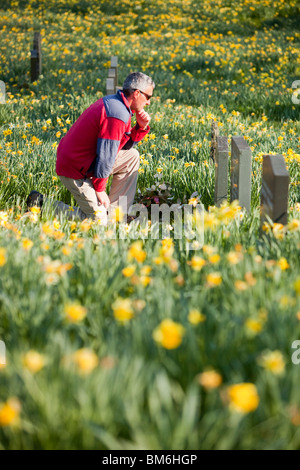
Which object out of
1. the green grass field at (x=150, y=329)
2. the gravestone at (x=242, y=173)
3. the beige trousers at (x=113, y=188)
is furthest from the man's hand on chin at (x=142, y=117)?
the gravestone at (x=242, y=173)

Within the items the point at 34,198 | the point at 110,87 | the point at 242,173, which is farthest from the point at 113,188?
the point at 110,87

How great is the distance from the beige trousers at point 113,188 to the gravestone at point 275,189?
158 centimetres

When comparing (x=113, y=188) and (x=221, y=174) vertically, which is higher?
(x=221, y=174)

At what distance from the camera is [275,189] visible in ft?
8.87

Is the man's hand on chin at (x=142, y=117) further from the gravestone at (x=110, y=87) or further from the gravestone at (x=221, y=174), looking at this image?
the gravestone at (x=110, y=87)

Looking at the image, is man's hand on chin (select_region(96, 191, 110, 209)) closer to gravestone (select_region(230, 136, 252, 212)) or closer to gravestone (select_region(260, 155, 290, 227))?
gravestone (select_region(230, 136, 252, 212))

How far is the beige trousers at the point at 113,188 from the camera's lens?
4105mm

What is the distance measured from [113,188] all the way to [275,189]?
2165 millimetres

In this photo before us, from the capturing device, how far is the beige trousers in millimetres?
4105

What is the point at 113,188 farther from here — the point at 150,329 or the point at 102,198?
the point at 150,329

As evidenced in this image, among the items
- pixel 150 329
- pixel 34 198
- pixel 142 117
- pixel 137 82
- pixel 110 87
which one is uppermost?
pixel 110 87
